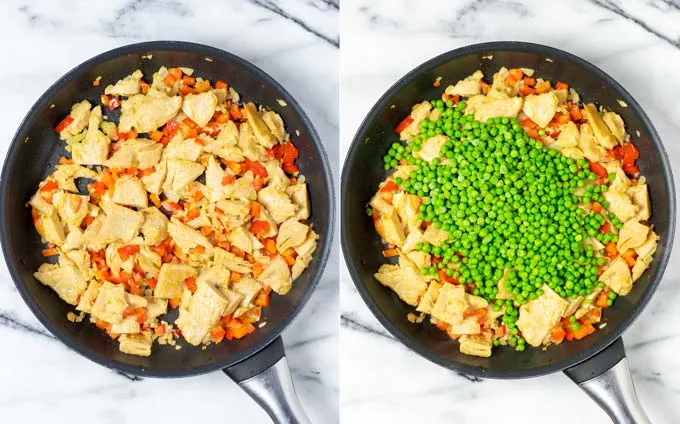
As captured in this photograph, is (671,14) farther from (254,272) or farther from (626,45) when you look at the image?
(254,272)

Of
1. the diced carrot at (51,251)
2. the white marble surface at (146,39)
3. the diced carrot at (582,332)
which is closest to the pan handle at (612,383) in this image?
the diced carrot at (582,332)

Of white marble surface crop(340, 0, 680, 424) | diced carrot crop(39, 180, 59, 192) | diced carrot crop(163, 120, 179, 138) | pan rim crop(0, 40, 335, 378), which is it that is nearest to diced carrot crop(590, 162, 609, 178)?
white marble surface crop(340, 0, 680, 424)

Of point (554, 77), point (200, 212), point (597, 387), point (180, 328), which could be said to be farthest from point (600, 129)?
point (180, 328)

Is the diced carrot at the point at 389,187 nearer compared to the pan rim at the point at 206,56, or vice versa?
the pan rim at the point at 206,56

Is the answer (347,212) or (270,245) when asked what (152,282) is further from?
(347,212)

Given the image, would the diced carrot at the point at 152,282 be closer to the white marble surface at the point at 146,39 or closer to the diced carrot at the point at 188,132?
the white marble surface at the point at 146,39

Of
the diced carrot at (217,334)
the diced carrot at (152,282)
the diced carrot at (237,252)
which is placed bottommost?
the diced carrot at (217,334)

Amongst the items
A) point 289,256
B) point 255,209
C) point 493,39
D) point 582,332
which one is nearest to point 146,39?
point 255,209

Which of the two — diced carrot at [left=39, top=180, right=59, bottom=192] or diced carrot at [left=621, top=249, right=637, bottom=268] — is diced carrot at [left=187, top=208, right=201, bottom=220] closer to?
diced carrot at [left=39, top=180, right=59, bottom=192]
